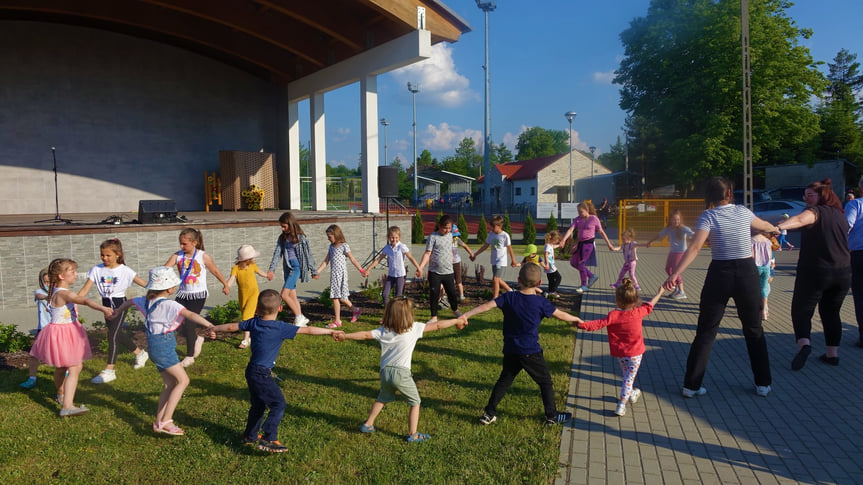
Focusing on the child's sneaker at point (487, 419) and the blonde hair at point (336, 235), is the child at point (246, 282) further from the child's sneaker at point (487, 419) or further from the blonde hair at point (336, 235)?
the child's sneaker at point (487, 419)

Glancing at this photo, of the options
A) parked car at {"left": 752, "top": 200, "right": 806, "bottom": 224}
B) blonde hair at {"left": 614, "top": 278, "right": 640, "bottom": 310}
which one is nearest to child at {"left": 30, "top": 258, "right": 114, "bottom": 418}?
blonde hair at {"left": 614, "top": 278, "right": 640, "bottom": 310}

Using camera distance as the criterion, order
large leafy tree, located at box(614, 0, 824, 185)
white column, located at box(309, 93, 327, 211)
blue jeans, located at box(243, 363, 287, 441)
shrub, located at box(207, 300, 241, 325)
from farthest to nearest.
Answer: large leafy tree, located at box(614, 0, 824, 185)
white column, located at box(309, 93, 327, 211)
shrub, located at box(207, 300, 241, 325)
blue jeans, located at box(243, 363, 287, 441)

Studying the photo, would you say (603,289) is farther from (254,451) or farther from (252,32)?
(252,32)

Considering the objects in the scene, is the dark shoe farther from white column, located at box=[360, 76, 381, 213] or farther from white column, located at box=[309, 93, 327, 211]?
white column, located at box=[309, 93, 327, 211]

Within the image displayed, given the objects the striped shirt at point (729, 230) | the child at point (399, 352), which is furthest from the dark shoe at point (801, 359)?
the child at point (399, 352)

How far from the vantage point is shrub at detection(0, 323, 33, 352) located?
682cm

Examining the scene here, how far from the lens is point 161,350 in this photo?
4.26m

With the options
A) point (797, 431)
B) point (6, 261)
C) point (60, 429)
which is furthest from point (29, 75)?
point (797, 431)

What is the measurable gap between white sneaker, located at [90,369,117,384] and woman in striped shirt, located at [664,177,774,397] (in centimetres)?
561

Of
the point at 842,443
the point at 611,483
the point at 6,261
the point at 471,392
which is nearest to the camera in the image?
the point at 611,483

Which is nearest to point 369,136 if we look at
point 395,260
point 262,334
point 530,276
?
point 395,260

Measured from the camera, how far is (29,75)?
17844 mm

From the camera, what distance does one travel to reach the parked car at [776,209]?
2303 centimetres

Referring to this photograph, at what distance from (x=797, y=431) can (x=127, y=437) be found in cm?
532
